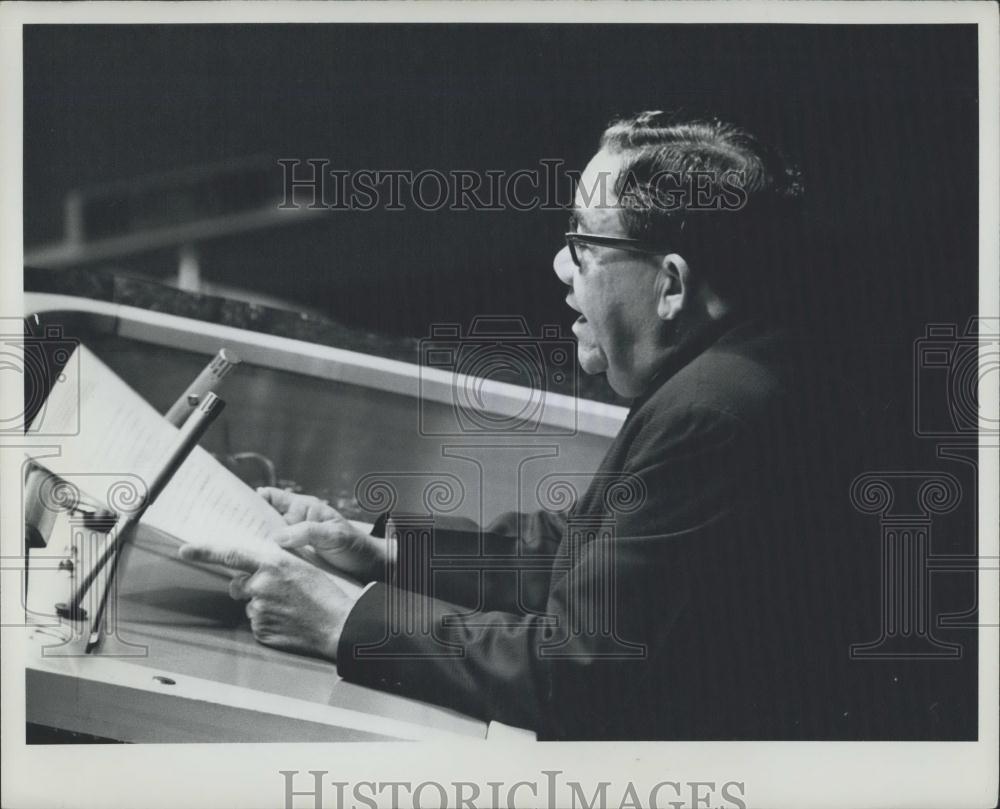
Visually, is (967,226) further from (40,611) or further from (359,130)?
(40,611)

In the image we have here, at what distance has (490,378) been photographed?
2.71m

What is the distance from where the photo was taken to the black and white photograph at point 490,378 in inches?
104

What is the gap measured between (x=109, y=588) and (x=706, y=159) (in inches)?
70.7

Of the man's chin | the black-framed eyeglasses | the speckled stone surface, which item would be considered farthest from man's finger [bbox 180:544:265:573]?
the black-framed eyeglasses

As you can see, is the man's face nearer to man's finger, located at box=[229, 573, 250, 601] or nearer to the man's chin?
the man's chin

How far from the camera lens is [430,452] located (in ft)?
8.86

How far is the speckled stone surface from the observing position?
8.94 ft

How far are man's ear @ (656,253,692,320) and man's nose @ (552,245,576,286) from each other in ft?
0.74

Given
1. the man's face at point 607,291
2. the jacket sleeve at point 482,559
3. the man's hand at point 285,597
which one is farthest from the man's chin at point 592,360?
the man's hand at point 285,597

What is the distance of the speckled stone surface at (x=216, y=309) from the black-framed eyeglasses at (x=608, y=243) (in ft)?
1.48

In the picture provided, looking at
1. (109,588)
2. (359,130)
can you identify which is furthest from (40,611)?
(359,130)

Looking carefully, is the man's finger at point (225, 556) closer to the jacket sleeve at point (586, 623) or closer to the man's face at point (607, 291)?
the jacket sleeve at point (586, 623)

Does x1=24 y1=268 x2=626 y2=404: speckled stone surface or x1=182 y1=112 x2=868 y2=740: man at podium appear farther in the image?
x1=24 y1=268 x2=626 y2=404: speckled stone surface

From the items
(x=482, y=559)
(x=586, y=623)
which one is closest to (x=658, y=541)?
(x=586, y=623)
